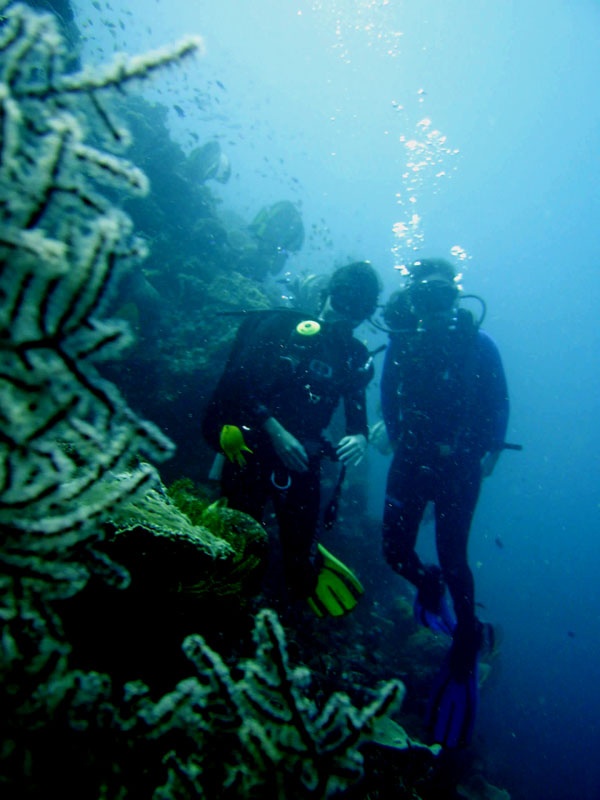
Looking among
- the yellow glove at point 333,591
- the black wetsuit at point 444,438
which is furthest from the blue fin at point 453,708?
the yellow glove at point 333,591

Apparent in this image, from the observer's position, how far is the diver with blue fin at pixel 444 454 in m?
5.55

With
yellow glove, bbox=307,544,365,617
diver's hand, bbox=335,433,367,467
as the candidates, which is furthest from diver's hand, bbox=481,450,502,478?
yellow glove, bbox=307,544,365,617

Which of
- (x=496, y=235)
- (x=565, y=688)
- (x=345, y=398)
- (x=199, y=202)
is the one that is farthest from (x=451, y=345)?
(x=496, y=235)

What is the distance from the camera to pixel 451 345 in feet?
21.7

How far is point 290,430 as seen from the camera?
17.4 feet

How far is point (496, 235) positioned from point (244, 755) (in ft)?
397

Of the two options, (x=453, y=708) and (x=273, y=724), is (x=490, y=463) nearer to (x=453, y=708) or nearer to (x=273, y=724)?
(x=453, y=708)

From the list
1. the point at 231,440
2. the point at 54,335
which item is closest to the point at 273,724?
the point at 54,335

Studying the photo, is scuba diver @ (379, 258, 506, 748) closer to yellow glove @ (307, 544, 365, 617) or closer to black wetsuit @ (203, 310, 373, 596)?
yellow glove @ (307, 544, 365, 617)

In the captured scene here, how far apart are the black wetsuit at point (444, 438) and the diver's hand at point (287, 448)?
2.29 m

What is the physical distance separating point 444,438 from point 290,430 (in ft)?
7.94

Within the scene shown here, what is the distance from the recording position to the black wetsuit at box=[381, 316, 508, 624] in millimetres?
6000

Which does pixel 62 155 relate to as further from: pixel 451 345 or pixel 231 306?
pixel 231 306

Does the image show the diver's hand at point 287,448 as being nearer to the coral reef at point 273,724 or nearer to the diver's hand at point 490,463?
the coral reef at point 273,724
